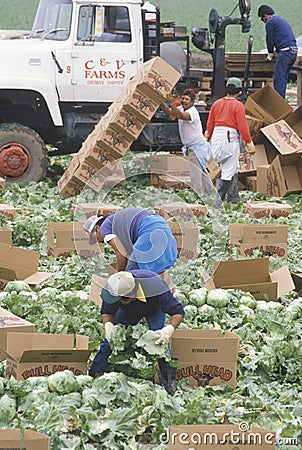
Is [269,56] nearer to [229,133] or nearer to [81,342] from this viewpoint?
[229,133]

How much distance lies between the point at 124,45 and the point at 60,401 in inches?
304

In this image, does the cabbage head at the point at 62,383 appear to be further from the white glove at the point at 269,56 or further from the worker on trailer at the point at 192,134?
the white glove at the point at 269,56

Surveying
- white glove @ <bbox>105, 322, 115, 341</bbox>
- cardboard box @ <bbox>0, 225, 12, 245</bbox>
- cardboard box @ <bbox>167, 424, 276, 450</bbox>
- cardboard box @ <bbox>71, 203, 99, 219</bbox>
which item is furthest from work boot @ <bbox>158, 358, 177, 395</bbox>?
cardboard box @ <bbox>71, 203, 99, 219</bbox>

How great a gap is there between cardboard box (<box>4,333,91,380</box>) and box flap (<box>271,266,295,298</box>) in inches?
86.0

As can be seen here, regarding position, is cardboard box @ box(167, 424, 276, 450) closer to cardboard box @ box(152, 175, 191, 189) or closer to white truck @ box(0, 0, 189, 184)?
cardboard box @ box(152, 175, 191, 189)

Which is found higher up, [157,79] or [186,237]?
[157,79]

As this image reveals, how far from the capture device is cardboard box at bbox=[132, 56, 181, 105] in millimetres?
10438

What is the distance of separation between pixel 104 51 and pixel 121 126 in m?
1.43

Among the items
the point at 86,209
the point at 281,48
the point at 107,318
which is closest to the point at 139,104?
the point at 86,209

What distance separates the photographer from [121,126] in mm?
10680

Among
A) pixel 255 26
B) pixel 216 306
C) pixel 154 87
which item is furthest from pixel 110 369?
pixel 255 26

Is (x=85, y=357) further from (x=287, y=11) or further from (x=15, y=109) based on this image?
(x=287, y=11)

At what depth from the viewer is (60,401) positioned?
4621 mm

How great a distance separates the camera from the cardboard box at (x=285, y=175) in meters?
11.3
